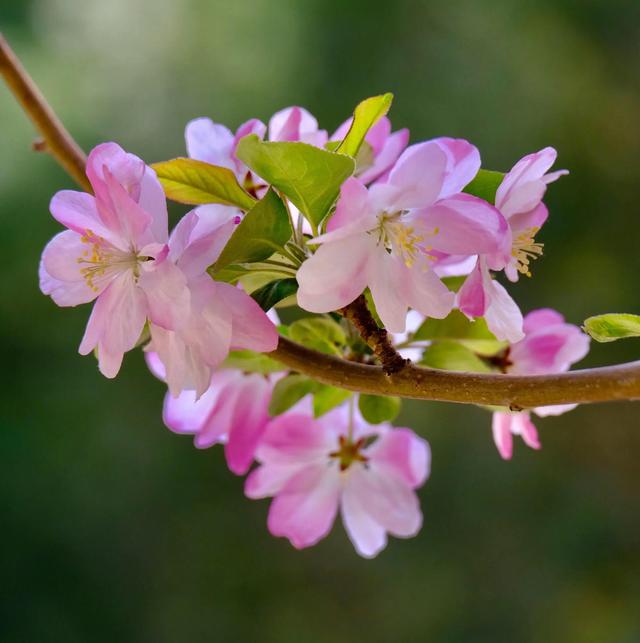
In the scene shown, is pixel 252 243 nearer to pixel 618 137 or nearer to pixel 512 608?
pixel 512 608

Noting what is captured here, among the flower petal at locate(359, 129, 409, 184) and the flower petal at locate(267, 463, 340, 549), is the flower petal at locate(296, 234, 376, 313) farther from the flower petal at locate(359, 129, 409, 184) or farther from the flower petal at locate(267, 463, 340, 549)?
the flower petal at locate(267, 463, 340, 549)

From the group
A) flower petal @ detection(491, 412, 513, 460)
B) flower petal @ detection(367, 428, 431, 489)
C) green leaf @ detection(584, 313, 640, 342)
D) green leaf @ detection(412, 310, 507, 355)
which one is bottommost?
flower petal @ detection(367, 428, 431, 489)

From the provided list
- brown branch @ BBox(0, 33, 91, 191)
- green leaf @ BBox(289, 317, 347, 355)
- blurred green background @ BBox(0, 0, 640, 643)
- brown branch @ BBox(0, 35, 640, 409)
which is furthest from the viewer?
blurred green background @ BBox(0, 0, 640, 643)

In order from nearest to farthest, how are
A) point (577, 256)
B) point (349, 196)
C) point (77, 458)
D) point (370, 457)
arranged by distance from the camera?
1. point (349, 196)
2. point (370, 457)
3. point (77, 458)
4. point (577, 256)

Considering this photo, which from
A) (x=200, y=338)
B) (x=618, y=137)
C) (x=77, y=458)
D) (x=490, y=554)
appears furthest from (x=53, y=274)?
(x=618, y=137)

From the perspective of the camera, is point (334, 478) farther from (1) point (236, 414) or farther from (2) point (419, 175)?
(2) point (419, 175)

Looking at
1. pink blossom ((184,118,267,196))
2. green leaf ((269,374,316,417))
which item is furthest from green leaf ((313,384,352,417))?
pink blossom ((184,118,267,196))
